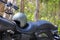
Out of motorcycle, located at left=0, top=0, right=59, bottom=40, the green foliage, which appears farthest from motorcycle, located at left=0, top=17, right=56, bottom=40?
the green foliage

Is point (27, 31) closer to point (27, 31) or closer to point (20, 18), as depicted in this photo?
point (27, 31)

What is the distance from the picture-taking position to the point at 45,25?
3.11m

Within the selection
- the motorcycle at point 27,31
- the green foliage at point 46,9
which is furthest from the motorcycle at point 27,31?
the green foliage at point 46,9

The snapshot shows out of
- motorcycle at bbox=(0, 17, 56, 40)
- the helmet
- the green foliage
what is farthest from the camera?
the green foliage

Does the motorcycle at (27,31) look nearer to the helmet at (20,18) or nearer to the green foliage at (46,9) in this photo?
the helmet at (20,18)

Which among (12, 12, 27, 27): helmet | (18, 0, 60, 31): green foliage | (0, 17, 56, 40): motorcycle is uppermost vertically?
(18, 0, 60, 31): green foliage

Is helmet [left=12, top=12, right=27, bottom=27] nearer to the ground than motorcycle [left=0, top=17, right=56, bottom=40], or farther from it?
farther from it

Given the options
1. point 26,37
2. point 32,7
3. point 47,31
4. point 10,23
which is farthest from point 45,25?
point 32,7

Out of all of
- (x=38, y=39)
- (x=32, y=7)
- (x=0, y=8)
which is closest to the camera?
(x=38, y=39)

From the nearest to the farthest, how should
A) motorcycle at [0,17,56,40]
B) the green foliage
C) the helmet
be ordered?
motorcycle at [0,17,56,40]
the helmet
the green foliage

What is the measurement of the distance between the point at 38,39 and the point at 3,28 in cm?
73

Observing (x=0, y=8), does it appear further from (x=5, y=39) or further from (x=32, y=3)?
(x=32, y=3)

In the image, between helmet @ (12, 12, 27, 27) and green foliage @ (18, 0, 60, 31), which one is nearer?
helmet @ (12, 12, 27, 27)

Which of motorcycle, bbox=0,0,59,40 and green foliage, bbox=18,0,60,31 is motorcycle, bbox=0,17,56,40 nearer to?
motorcycle, bbox=0,0,59,40
